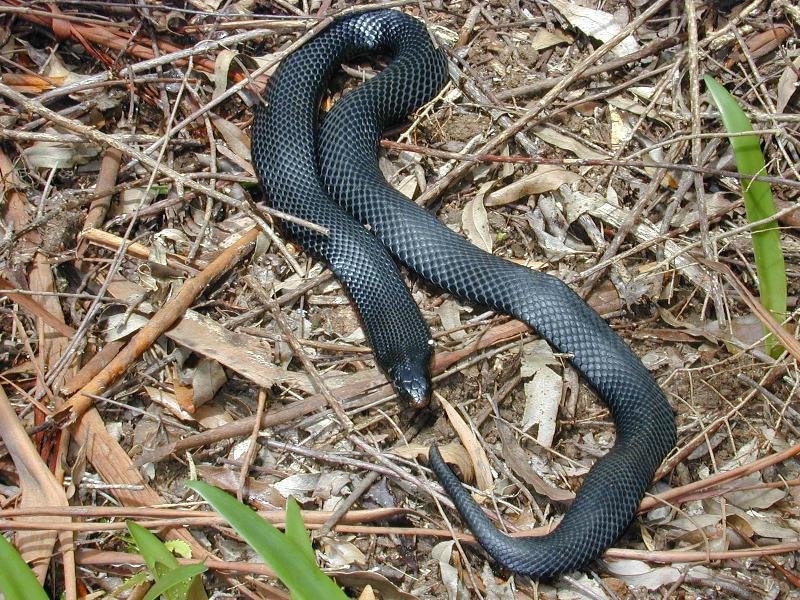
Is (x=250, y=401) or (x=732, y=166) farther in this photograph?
(x=732, y=166)

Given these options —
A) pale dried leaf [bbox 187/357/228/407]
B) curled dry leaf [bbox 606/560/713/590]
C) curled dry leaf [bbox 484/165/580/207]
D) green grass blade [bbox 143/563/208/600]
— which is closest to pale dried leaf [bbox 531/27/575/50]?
curled dry leaf [bbox 484/165/580/207]

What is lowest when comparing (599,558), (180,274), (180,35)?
(599,558)

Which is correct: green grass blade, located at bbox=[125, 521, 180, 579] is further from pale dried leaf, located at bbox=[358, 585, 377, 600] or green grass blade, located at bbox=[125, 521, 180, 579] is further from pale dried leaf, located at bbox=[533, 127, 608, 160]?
pale dried leaf, located at bbox=[533, 127, 608, 160]

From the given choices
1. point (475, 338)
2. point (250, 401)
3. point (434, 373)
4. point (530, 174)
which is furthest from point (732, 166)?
point (250, 401)

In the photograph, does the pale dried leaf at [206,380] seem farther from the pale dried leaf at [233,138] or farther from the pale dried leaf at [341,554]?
the pale dried leaf at [233,138]

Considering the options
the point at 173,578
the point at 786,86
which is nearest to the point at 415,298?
the point at 173,578

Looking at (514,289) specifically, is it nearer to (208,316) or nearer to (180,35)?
(208,316)

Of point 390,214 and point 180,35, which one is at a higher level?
point 180,35
